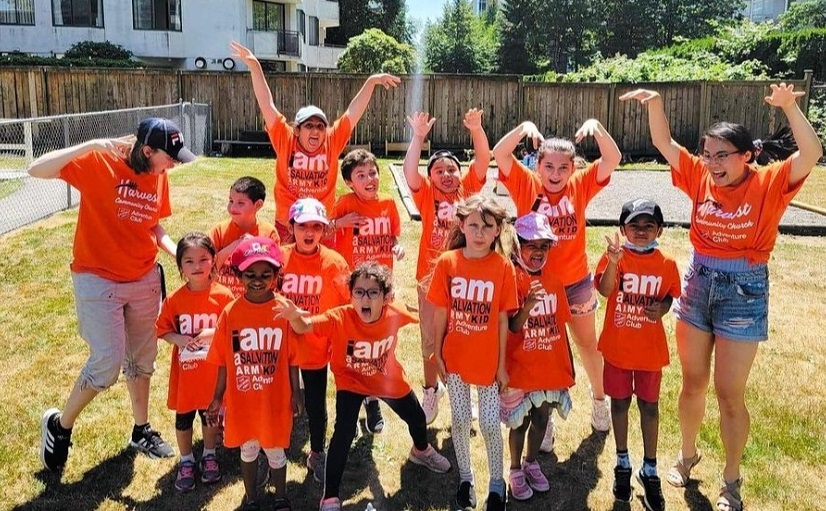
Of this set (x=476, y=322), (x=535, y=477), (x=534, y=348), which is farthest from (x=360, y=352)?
(x=535, y=477)

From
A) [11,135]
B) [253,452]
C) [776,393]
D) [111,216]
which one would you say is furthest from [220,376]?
[11,135]

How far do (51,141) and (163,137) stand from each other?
11150 millimetres

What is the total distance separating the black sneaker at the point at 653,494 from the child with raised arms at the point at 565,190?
2.43 feet

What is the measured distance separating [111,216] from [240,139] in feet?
52.8

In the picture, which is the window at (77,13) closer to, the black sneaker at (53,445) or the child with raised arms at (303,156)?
the child with raised arms at (303,156)

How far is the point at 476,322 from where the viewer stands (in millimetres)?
3566

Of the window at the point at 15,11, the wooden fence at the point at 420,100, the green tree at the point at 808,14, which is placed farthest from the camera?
the green tree at the point at 808,14

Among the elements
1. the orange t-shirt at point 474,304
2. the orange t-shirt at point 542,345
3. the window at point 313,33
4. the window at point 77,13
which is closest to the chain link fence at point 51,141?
the orange t-shirt at point 474,304

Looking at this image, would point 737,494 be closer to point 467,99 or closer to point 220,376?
point 220,376

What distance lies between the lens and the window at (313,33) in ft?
134

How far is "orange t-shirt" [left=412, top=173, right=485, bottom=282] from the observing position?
4.50 m

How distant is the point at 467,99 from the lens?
1947cm

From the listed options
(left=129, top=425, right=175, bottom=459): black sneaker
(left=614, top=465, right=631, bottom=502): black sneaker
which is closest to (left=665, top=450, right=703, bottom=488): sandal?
(left=614, top=465, right=631, bottom=502): black sneaker

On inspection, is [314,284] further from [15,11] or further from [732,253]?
[15,11]
